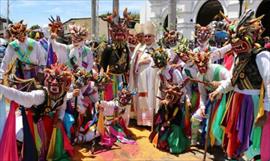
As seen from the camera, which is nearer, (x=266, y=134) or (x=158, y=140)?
(x=266, y=134)

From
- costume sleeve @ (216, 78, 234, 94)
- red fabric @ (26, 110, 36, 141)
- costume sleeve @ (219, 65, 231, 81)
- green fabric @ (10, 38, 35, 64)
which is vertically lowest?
red fabric @ (26, 110, 36, 141)

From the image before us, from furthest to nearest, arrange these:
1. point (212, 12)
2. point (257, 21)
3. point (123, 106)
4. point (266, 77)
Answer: point (212, 12)
point (123, 106)
point (257, 21)
point (266, 77)

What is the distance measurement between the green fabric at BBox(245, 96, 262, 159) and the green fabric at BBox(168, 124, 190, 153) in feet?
3.31

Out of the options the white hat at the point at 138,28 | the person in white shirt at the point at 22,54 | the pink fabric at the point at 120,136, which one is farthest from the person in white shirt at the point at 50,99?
the white hat at the point at 138,28

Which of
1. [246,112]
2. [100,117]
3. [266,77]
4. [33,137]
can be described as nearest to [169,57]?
[100,117]

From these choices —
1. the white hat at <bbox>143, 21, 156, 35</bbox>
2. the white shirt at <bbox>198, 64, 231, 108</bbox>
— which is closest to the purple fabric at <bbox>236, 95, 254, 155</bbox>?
the white shirt at <bbox>198, 64, 231, 108</bbox>

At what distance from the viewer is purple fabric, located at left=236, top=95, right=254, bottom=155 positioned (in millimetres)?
3682

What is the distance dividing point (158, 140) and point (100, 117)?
848 mm

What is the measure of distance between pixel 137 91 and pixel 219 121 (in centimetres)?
199

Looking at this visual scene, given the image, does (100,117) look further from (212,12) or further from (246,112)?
(212,12)

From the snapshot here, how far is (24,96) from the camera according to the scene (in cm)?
329

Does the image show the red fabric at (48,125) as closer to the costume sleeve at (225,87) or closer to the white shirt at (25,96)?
the white shirt at (25,96)

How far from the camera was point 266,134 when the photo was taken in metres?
3.39

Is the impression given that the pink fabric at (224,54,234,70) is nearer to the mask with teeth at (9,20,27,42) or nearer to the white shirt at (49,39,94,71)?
the white shirt at (49,39,94,71)
